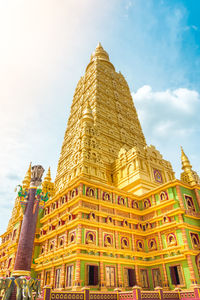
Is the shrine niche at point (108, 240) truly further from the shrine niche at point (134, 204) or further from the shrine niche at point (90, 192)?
the shrine niche at point (134, 204)

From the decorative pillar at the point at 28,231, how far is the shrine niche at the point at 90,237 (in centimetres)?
750

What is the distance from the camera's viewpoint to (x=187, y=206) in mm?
22547

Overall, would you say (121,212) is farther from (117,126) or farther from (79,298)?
(117,126)

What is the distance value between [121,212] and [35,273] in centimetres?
1191

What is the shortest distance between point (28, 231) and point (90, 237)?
847 cm

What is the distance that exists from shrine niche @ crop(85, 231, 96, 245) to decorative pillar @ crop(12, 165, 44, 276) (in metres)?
7.50

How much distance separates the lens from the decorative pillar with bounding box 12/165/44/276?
12.1 m

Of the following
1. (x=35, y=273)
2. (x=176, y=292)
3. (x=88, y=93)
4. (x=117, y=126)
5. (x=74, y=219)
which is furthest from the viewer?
(x=88, y=93)

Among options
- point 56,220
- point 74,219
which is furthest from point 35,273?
point 74,219

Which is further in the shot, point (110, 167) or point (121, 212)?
point (110, 167)

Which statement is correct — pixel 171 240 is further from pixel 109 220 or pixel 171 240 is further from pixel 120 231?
pixel 109 220

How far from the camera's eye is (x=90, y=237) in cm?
2033


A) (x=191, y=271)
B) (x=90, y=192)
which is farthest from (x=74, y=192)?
(x=191, y=271)

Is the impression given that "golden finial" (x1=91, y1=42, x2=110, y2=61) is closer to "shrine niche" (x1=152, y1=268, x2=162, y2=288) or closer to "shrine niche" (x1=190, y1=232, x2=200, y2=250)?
"shrine niche" (x1=190, y1=232, x2=200, y2=250)
